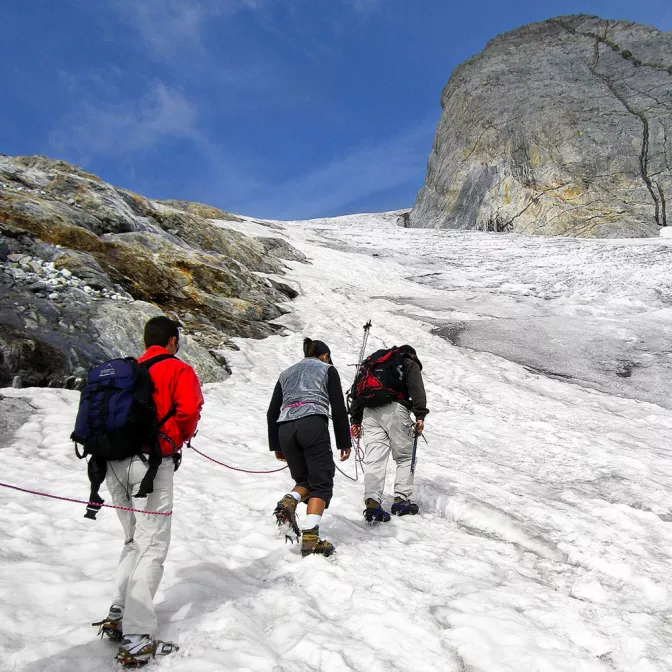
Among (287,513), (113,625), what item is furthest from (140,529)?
(287,513)

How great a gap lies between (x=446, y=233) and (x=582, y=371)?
39.1m

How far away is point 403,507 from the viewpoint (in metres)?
6.43

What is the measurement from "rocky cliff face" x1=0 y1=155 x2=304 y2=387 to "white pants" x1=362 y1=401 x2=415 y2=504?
6908 mm

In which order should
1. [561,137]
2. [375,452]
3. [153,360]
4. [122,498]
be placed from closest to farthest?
[122,498] → [153,360] → [375,452] → [561,137]

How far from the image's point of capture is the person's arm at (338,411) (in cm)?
535

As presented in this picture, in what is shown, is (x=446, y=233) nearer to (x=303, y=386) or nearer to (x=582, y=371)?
(x=582, y=371)

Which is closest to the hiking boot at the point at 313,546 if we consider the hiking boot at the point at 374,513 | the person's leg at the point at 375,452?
the hiking boot at the point at 374,513

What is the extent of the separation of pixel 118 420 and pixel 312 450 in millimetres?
2276

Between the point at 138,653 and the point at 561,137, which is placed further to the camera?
the point at 561,137

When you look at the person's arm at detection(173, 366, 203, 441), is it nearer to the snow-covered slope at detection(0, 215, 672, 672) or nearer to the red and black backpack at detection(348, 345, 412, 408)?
the snow-covered slope at detection(0, 215, 672, 672)

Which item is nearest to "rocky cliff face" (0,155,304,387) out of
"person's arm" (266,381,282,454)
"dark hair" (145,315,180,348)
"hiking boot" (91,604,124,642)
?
"person's arm" (266,381,282,454)

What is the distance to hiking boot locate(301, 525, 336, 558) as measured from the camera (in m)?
4.77

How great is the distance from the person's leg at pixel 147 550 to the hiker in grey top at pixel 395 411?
3.26 m

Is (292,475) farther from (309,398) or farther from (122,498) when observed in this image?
(122,498)
